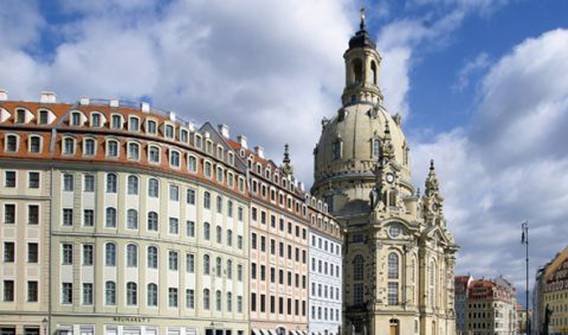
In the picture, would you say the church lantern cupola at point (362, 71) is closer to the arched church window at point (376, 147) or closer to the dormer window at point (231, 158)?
the arched church window at point (376, 147)

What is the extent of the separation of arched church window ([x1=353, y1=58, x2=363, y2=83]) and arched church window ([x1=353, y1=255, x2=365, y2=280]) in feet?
159

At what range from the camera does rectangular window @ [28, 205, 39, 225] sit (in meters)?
65.4

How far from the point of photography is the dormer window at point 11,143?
2557 inches

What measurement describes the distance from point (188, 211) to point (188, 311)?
367 inches

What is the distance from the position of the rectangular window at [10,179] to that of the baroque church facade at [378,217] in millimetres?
86470

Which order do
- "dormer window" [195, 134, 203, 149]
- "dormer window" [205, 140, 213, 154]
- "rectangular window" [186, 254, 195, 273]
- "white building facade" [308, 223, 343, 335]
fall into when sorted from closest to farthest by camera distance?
"rectangular window" [186, 254, 195, 273], "dormer window" [195, 134, 203, 149], "dormer window" [205, 140, 213, 154], "white building facade" [308, 223, 343, 335]

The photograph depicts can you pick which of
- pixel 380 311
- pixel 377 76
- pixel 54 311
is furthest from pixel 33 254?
pixel 377 76

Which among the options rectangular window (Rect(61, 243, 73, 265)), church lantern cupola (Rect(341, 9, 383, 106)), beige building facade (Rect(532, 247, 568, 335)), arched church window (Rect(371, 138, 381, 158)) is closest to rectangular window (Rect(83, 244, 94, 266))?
rectangular window (Rect(61, 243, 73, 265))

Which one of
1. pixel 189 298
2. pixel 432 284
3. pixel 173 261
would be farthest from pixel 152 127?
pixel 432 284

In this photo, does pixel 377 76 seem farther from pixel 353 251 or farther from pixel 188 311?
pixel 188 311

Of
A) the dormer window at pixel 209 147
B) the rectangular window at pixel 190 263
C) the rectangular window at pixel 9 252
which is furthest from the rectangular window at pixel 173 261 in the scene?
the rectangular window at pixel 9 252

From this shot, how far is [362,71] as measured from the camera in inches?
7037

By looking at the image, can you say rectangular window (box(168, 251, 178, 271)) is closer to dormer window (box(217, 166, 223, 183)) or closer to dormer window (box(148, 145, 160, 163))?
dormer window (box(148, 145, 160, 163))

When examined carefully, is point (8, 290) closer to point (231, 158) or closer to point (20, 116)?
point (20, 116)
